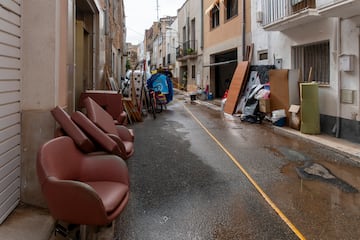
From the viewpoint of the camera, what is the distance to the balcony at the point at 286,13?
9.01m

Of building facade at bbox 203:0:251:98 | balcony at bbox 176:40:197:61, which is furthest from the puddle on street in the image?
balcony at bbox 176:40:197:61

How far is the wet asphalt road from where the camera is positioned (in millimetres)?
3500

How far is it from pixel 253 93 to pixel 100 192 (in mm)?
9822

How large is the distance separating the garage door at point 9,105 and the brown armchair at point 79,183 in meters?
0.65

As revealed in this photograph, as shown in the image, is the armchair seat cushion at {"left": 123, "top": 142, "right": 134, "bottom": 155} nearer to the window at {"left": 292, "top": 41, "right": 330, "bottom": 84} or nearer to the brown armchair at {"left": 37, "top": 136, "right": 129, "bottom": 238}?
the brown armchair at {"left": 37, "top": 136, "right": 129, "bottom": 238}

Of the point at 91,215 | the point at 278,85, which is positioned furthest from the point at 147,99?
the point at 91,215

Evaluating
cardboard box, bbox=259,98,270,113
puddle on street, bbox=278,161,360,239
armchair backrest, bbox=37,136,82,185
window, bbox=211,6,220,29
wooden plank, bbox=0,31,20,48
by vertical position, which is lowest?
puddle on street, bbox=278,161,360,239

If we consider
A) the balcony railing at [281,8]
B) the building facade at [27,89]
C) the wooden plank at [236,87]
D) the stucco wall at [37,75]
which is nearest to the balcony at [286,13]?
the balcony railing at [281,8]

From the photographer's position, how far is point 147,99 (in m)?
14.4

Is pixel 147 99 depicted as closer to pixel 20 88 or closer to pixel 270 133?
pixel 270 133

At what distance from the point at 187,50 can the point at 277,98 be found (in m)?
17.4

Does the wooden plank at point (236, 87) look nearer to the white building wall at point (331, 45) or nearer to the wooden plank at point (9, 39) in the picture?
the white building wall at point (331, 45)

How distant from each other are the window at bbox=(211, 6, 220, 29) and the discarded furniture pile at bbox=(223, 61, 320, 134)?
288 inches

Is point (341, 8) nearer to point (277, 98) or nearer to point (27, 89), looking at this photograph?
point (277, 98)
